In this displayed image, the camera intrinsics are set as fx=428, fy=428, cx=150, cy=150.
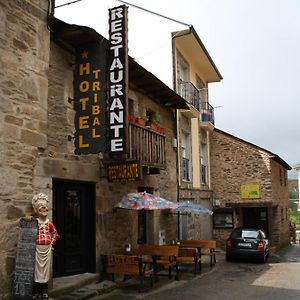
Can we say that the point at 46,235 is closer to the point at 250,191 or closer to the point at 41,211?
the point at 41,211

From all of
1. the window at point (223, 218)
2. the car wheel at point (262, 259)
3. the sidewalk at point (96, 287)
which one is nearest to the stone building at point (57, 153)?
the sidewalk at point (96, 287)

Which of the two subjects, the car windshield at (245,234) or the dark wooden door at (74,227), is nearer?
the dark wooden door at (74,227)

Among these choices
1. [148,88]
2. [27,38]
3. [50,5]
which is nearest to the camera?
[27,38]

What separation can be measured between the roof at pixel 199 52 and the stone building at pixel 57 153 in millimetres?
4908

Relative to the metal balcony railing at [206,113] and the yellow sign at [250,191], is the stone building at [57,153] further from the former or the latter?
the yellow sign at [250,191]

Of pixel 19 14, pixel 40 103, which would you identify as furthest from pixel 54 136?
pixel 19 14

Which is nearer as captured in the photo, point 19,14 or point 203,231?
point 19,14

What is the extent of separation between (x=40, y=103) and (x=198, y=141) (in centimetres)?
1203

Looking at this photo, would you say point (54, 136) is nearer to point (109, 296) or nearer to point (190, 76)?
point (109, 296)

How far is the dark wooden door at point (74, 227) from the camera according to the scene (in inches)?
372

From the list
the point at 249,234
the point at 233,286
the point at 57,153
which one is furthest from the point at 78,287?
the point at 249,234

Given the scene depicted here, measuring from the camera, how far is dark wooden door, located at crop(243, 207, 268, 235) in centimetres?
2389

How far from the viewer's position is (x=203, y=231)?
19.7 metres

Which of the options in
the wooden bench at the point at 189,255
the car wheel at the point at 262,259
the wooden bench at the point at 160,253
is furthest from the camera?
the car wheel at the point at 262,259
